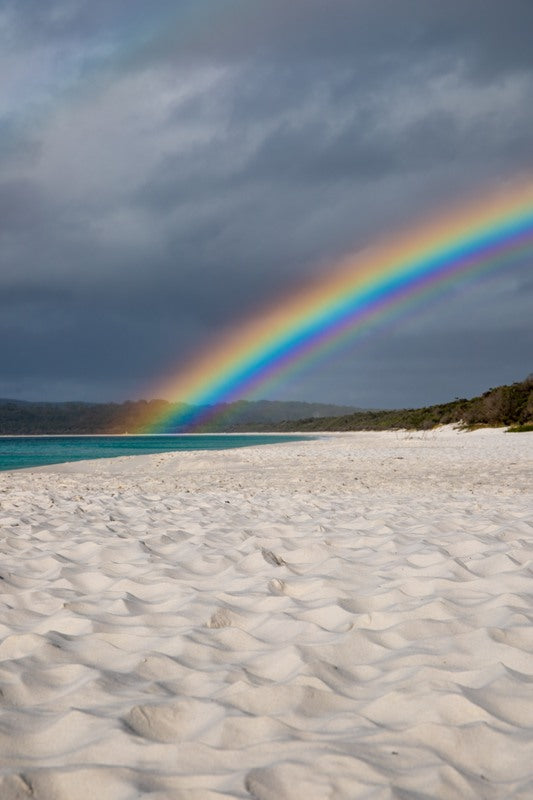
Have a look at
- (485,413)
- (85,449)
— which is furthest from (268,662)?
(485,413)

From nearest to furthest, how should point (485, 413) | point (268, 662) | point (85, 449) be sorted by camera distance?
point (268, 662), point (85, 449), point (485, 413)

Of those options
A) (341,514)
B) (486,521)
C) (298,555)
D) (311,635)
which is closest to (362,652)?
(311,635)

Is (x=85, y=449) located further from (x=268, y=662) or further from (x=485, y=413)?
(x=268, y=662)

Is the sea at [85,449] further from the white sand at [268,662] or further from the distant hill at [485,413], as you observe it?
the white sand at [268,662]

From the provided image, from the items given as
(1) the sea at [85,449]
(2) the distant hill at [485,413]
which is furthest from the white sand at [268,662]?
(2) the distant hill at [485,413]

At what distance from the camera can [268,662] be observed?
10.7ft

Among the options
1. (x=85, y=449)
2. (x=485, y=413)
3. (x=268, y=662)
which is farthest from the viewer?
(x=485, y=413)

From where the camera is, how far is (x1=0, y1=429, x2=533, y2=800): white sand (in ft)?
7.27

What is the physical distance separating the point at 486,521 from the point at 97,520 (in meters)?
4.46

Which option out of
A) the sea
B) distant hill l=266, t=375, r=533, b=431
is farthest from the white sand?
distant hill l=266, t=375, r=533, b=431

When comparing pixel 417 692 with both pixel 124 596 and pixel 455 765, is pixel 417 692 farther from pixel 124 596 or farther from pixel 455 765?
pixel 124 596

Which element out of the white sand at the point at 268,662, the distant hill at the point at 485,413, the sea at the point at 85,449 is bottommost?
the sea at the point at 85,449

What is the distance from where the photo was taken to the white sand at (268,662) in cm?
221

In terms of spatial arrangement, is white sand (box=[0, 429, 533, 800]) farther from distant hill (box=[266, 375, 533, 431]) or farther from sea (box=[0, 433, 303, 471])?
distant hill (box=[266, 375, 533, 431])
